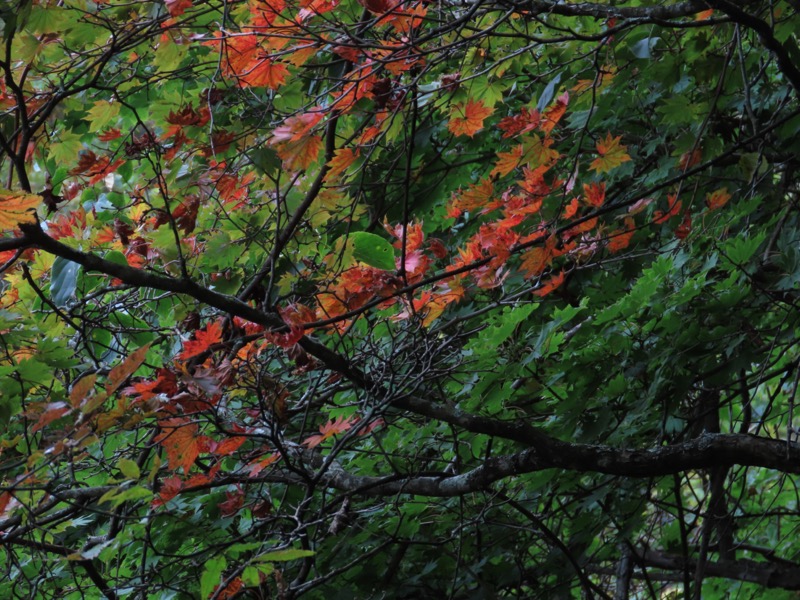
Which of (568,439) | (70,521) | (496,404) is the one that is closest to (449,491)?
(496,404)

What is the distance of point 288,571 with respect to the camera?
3.14 meters

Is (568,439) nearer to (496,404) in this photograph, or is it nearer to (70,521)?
(496,404)

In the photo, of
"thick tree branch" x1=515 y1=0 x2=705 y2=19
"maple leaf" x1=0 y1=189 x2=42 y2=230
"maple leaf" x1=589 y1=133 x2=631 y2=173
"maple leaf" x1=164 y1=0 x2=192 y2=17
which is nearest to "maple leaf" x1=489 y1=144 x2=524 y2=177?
"maple leaf" x1=589 y1=133 x2=631 y2=173

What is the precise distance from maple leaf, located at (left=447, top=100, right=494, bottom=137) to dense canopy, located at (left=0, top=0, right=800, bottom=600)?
0.01 metres

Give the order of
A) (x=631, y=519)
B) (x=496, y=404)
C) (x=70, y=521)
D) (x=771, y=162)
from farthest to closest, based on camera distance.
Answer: (x=771, y=162) < (x=631, y=519) < (x=496, y=404) < (x=70, y=521)

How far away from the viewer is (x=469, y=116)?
9.31 ft

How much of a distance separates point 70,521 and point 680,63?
8.26 ft

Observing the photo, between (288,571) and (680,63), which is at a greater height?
(680,63)

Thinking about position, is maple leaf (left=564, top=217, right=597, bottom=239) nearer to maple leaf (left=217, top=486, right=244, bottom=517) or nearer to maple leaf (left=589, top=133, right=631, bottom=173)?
maple leaf (left=589, top=133, right=631, bottom=173)

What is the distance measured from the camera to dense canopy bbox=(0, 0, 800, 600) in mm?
2279

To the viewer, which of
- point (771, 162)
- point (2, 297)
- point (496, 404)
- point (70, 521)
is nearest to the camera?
point (70, 521)

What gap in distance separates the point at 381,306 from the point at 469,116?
69 centimetres

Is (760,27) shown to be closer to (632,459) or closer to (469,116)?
(469,116)

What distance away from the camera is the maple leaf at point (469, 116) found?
2846 mm
